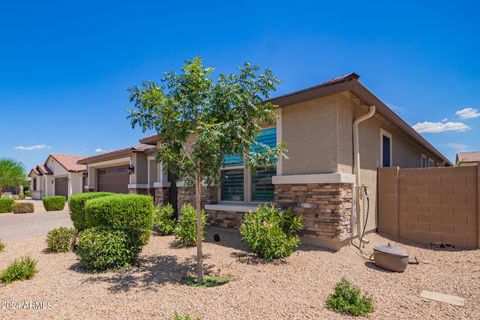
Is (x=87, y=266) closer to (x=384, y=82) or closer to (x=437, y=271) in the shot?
(x=437, y=271)

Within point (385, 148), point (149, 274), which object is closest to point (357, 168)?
point (385, 148)

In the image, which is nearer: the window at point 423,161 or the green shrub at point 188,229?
the green shrub at point 188,229

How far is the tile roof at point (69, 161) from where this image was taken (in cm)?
2350

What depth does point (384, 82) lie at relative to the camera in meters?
10.2

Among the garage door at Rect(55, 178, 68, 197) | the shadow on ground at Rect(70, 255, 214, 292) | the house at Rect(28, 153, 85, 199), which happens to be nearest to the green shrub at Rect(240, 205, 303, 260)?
the shadow on ground at Rect(70, 255, 214, 292)

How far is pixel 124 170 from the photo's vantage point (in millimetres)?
15047

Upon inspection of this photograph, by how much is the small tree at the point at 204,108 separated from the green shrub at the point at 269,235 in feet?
4.19

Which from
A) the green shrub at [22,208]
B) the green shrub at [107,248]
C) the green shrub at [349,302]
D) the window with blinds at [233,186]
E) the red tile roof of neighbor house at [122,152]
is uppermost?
the red tile roof of neighbor house at [122,152]

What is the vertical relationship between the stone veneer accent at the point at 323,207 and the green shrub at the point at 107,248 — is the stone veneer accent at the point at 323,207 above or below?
above

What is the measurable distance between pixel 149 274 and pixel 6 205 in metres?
18.4

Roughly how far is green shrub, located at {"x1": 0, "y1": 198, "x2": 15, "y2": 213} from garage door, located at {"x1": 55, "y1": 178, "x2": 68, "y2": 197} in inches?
275

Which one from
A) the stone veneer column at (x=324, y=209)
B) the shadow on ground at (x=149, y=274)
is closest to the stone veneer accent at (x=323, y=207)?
the stone veneer column at (x=324, y=209)

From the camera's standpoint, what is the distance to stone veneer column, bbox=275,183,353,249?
5.94m

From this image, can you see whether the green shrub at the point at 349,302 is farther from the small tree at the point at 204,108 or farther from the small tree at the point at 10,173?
the small tree at the point at 10,173
